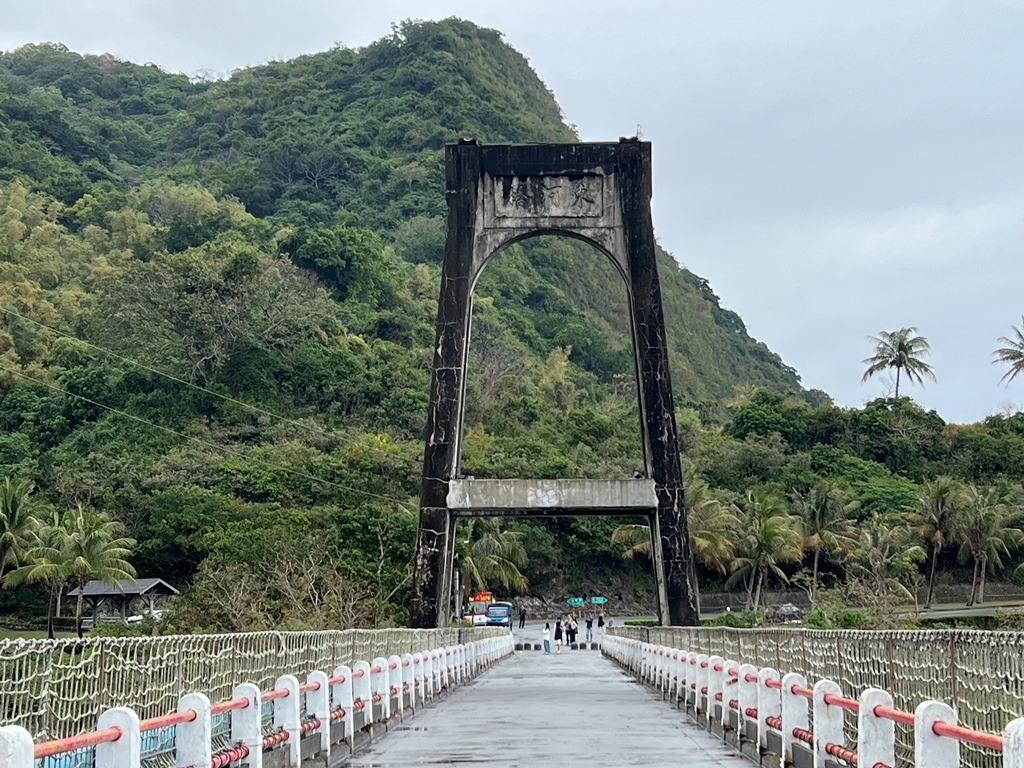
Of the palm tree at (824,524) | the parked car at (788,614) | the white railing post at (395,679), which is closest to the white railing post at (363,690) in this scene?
the white railing post at (395,679)

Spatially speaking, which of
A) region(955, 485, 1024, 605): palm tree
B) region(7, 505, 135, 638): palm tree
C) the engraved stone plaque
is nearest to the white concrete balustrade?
the engraved stone plaque

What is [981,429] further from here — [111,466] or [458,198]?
[458,198]

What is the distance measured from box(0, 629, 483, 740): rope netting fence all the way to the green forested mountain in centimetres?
1896

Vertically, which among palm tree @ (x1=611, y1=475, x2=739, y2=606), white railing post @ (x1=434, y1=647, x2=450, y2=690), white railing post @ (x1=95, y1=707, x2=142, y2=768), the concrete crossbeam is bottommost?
white railing post @ (x1=434, y1=647, x2=450, y2=690)

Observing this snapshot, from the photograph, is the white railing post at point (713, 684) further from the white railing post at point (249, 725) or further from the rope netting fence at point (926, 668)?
the white railing post at point (249, 725)

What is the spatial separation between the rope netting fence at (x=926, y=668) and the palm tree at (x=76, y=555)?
4292cm

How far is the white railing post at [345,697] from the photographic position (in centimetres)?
1416

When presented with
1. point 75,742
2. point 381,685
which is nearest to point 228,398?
point 381,685

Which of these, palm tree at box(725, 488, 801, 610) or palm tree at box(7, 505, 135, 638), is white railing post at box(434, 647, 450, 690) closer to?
palm tree at box(7, 505, 135, 638)

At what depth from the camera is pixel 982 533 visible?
70.7 metres

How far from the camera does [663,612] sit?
3344 cm

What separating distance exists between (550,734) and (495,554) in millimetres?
55034

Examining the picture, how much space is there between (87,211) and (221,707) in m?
109

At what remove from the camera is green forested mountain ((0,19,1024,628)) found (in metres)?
64.1
